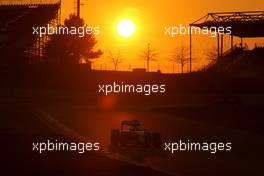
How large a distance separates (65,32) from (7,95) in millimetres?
26880

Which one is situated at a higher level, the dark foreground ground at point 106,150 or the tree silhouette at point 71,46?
the tree silhouette at point 71,46

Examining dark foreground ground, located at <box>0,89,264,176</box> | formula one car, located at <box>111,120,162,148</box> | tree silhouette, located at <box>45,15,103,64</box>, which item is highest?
tree silhouette, located at <box>45,15,103,64</box>

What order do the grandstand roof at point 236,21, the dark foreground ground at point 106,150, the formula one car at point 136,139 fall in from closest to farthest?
1. the dark foreground ground at point 106,150
2. the formula one car at point 136,139
3. the grandstand roof at point 236,21

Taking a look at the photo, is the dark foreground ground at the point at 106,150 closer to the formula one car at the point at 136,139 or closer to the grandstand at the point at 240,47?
the formula one car at the point at 136,139

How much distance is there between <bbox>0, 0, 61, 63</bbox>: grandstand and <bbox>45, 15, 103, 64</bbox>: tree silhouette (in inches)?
76.8

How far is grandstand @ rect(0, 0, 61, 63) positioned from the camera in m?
77.9

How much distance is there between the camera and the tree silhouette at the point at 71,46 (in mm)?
86750

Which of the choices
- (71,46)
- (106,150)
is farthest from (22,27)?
(106,150)

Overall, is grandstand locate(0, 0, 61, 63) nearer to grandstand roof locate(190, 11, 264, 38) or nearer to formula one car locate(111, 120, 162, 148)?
grandstand roof locate(190, 11, 264, 38)

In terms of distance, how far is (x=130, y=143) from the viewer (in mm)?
21469

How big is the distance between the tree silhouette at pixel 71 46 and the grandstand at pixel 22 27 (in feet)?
6.40

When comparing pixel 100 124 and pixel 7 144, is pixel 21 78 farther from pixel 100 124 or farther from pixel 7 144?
pixel 7 144

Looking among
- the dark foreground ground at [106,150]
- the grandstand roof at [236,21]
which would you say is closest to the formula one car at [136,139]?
the dark foreground ground at [106,150]

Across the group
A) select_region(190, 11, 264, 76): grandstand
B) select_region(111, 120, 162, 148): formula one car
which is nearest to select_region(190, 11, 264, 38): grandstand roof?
select_region(190, 11, 264, 76): grandstand
